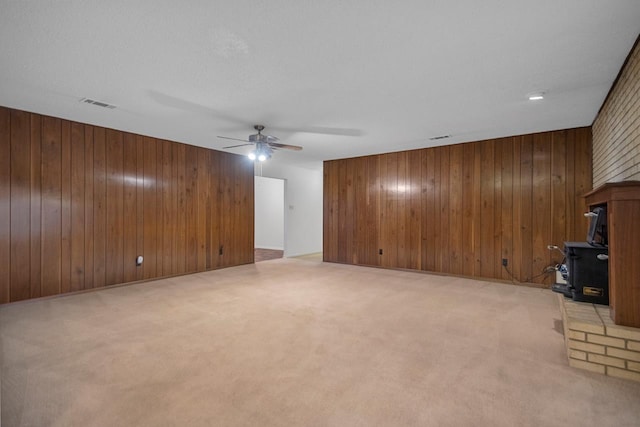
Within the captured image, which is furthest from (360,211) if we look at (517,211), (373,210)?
(517,211)

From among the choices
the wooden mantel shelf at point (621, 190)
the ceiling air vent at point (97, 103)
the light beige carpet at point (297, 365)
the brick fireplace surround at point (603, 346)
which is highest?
the ceiling air vent at point (97, 103)

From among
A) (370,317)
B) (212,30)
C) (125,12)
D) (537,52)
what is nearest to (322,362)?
(370,317)

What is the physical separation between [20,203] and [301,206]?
5.59 meters

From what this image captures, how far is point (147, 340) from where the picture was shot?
2705 mm

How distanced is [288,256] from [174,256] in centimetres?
305

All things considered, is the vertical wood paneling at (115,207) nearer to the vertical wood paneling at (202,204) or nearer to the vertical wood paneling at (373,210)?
the vertical wood paneling at (202,204)

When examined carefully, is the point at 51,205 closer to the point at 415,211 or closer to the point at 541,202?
the point at 415,211

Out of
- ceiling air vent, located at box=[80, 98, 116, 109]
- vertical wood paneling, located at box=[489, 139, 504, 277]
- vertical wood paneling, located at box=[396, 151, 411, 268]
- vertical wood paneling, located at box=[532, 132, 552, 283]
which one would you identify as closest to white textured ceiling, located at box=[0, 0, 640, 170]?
ceiling air vent, located at box=[80, 98, 116, 109]

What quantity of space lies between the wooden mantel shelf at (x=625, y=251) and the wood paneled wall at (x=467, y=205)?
284cm

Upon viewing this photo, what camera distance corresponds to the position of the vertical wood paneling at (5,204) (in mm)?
3768

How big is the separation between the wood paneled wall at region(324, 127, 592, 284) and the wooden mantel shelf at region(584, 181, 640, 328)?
2845 mm

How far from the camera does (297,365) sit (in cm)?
227

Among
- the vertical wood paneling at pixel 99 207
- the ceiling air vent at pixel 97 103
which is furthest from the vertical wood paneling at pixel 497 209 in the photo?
the vertical wood paneling at pixel 99 207

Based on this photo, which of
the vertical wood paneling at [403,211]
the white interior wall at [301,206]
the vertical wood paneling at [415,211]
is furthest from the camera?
the white interior wall at [301,206]
